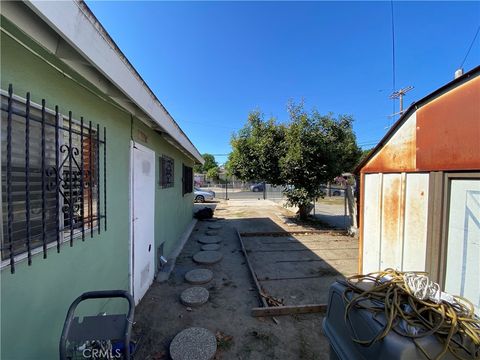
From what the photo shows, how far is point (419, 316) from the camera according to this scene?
143 cm

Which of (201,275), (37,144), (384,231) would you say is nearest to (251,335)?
(201,275)

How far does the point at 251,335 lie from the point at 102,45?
347 cm

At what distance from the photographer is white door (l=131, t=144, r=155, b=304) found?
141 inches

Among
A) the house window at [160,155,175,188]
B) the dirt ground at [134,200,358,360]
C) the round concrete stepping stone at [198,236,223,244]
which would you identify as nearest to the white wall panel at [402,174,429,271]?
the dirt ground at [134,200,358,360]

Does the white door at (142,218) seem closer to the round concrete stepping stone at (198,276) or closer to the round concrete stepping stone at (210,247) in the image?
the round concrete stepping stone at (198,276)

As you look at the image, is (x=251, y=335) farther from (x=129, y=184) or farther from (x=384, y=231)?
(x=129, y=184)

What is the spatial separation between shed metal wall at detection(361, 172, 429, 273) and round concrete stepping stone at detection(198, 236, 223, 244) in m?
4.59

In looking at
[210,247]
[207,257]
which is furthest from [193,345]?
[210,247]

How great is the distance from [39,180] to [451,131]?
3543 mm

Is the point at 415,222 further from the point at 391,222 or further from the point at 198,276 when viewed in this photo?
the point at 198,276

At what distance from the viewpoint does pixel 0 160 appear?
4.31 feet

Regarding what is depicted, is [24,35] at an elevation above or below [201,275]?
above

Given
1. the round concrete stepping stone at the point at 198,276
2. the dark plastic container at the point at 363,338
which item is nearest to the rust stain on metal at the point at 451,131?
the dark plastic container at the point at 363,338

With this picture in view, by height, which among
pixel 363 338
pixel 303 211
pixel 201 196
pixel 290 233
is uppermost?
pixel 363 338
